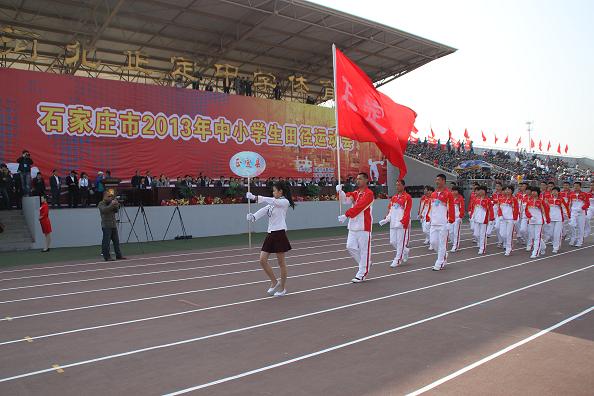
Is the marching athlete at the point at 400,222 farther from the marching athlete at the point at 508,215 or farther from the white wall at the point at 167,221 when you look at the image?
the white wall at the point at 167,221

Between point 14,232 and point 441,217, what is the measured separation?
1195 cm

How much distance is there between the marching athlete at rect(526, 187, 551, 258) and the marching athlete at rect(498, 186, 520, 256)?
287 millimetres

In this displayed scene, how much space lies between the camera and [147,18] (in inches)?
813

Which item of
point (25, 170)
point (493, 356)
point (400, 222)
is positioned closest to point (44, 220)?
point (25, 170)

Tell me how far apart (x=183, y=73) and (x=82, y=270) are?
44.8ft

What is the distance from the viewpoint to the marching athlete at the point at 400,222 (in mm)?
10281

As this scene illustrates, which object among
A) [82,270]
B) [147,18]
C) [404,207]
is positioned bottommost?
[82,270]

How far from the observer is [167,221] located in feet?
56.3

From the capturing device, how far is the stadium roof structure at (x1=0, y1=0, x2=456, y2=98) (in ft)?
64.6

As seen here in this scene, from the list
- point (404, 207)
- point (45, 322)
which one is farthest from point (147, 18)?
point (45, 322)

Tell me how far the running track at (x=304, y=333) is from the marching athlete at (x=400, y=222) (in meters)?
1.10

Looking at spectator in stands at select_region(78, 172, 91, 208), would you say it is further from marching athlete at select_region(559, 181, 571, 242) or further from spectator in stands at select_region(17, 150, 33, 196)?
marching athlete at select_region(559, 181, 571, 242)

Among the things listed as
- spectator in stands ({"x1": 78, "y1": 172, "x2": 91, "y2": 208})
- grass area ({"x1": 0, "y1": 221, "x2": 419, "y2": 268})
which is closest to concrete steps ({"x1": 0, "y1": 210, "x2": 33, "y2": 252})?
grass area ({"x1": 0, "y1": 221, "x2": 419, "y2": 268})

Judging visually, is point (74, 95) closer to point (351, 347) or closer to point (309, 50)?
point (309, 50)
